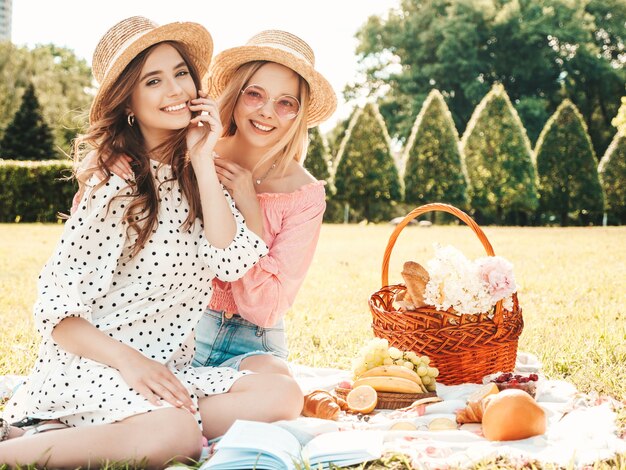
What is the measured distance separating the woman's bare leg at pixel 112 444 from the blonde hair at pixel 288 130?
1.44 m

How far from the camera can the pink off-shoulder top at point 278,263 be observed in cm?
327

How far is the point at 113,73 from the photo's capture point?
293cm

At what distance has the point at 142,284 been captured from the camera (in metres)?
2.80

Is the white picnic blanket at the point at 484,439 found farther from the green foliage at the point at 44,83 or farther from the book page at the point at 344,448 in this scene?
the green foliage at the point at 44,83

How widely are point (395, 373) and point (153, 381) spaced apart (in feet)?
4.03

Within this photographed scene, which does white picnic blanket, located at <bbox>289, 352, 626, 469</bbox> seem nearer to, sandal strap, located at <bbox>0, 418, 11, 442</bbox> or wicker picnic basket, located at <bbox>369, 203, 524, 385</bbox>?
wicker picnic basket, located at <bbox>369, 203, 524, 385</bbox>

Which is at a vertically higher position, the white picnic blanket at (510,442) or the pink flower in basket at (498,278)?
the pink flower in basket at (498,278)

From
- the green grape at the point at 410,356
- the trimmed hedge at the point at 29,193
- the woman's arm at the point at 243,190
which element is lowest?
the trimmed hedge at the point at 29,193

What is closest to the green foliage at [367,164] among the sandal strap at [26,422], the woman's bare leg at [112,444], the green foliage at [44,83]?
the sandal strap at [26,422]

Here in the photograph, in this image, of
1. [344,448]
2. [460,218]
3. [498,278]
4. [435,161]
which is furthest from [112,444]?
[435,161]

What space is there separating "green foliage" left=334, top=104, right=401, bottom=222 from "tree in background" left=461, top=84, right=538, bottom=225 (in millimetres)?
2636

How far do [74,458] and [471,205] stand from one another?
19.7 m

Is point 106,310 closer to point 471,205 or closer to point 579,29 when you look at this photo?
point 471,205

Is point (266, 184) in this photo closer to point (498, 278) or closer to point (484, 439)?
point (498, 278)
